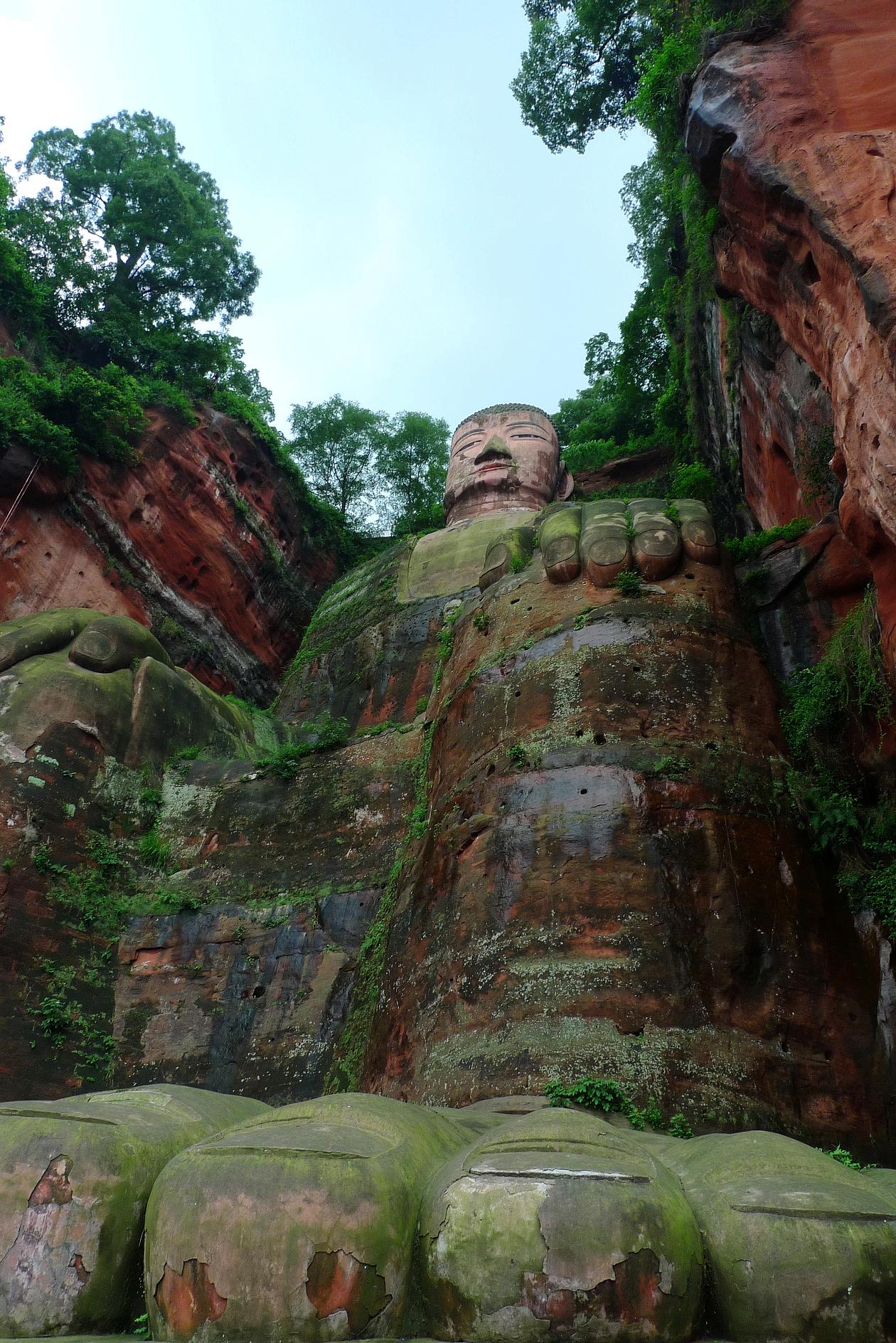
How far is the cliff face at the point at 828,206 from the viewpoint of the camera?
6.55 metres

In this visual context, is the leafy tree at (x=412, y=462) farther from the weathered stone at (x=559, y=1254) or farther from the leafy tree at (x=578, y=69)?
the weathered stone at (x=559, y=1254)

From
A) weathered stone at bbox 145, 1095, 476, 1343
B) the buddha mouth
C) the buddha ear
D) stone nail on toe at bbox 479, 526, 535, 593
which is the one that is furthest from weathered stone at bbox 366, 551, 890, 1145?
the buddha ear

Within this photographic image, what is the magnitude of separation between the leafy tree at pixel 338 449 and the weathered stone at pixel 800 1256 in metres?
26.6

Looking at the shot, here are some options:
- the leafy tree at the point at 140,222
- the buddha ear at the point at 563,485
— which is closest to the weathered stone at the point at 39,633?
the buddha ear at the point at 563,485

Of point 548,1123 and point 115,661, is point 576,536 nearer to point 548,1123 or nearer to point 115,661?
point 115,661

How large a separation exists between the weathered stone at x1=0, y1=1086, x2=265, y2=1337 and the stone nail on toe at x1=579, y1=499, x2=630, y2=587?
19.2 ft

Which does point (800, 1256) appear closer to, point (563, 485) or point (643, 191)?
point (563, 485)

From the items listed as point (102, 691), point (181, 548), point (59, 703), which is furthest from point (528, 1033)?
point (181, 548)

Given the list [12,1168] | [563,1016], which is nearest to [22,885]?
[563,1016]

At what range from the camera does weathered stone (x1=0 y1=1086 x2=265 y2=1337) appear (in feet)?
10.6

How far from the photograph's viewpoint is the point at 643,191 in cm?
2519

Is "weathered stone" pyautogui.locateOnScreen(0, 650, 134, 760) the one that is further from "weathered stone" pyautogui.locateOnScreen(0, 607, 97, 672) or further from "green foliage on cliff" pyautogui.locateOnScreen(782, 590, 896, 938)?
"green foliage on cliff" pyautogui.locateOnScreen(782, 590, 896, 938)

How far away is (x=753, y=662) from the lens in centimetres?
799

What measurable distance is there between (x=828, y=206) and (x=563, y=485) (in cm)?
1195
